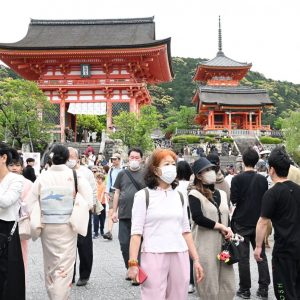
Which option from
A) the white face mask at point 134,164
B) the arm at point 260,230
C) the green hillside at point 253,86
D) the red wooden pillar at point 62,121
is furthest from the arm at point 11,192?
the green hillside at point 253,86

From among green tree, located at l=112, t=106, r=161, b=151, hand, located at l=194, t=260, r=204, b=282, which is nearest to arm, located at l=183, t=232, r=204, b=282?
hand, located at l=194, t=260, r=204, b=282

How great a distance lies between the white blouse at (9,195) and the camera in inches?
161

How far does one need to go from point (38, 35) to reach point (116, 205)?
101 ft

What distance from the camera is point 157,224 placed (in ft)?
12.1

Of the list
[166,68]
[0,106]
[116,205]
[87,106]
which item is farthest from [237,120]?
[116,205]

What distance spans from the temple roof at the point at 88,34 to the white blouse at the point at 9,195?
82.3ft

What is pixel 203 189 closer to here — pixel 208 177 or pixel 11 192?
pixel 208 177

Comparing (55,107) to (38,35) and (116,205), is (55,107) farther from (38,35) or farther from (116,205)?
(116,205)

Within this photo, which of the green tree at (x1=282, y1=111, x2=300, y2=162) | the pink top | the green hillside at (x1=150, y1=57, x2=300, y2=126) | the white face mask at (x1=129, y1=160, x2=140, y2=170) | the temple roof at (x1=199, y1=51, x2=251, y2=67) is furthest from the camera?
the green hillside at (x1=150, y1=57, x2=300, y2=126)

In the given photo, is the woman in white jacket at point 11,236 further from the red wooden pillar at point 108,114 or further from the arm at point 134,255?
the red wooden pillar at point 108,114

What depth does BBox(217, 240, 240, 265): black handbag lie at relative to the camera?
4.23m

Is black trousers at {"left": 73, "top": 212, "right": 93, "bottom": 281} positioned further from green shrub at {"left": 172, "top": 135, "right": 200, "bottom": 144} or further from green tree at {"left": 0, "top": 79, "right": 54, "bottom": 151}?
green shrub at {"left": 172, "top": 135, "right": 200, "bottom": 144}

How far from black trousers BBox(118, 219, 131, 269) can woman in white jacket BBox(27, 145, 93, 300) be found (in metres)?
1.36

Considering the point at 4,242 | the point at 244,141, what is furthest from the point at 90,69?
the point at 4,242
